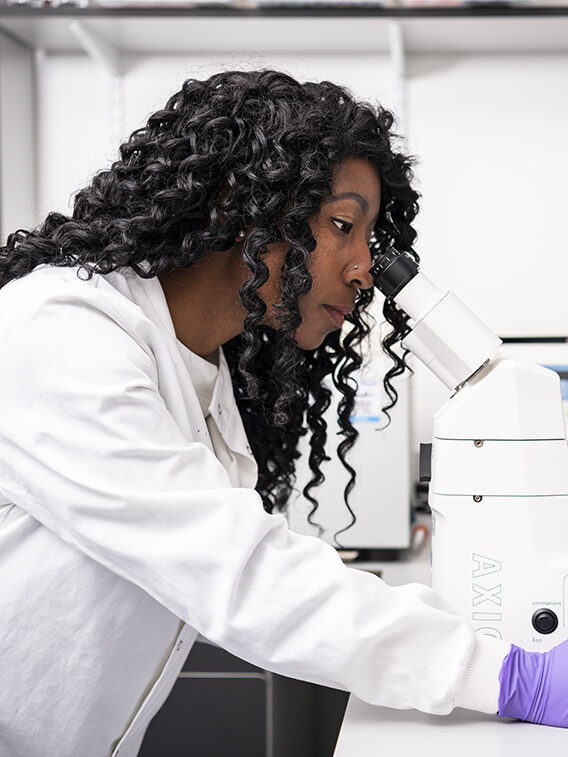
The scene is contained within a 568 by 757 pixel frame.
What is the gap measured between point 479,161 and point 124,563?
167 cm

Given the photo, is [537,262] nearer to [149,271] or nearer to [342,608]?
[149,271]

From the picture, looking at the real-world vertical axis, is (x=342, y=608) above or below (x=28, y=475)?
below

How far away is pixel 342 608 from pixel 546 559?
29cm

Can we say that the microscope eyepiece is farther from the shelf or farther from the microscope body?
the shelf

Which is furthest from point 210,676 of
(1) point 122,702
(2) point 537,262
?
(2) point 537,262

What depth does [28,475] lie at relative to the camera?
849 mm

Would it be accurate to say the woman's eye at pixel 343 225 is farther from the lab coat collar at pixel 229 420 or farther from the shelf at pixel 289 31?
the shelf at pixel 289 31

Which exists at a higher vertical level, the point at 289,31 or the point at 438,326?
the point at 289,31

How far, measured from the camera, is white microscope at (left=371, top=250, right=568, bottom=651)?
0.96 meters

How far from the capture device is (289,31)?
1.95m

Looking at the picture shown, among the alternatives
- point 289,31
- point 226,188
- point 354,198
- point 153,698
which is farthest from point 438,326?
point 289,31

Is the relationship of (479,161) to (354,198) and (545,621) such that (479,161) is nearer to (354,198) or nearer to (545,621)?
(354,198)

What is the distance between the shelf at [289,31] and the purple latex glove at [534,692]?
147 cm

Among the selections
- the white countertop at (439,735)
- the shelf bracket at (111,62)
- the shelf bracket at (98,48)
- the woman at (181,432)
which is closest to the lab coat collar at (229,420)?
the woman at (181,432)
